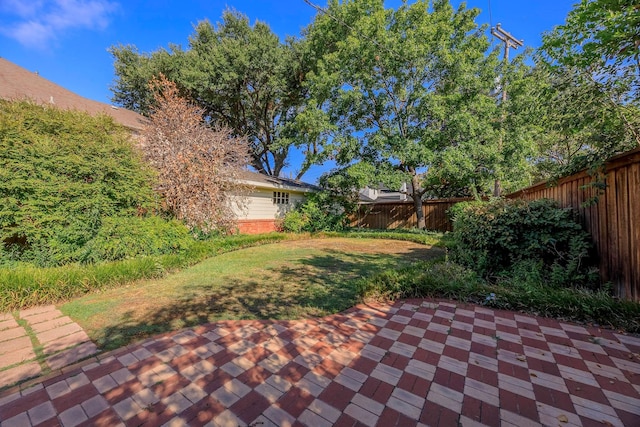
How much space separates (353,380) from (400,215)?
14.0 meters

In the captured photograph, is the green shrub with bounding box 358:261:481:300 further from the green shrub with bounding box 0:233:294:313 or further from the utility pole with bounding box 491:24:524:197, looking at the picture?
the utility pole with bounding box 491:24:524:197

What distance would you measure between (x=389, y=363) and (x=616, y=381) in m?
1.72

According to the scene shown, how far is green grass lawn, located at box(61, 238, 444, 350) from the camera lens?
10.9 feet

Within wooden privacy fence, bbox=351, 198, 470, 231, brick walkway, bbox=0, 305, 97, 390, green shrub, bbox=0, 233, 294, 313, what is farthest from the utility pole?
brick walkway, bbox=0, 305, 97, 390

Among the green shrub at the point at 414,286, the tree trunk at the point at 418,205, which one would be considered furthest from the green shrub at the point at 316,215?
the green shrub at the point at 414,286

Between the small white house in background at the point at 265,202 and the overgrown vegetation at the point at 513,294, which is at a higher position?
the small white house in background at the point at 265,202

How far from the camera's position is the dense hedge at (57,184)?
4992mm

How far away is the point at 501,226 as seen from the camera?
5.06 meters

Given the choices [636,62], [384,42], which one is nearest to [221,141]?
[384,42]

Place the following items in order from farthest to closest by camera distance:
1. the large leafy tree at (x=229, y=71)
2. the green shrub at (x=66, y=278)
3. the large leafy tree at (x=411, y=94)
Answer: the large leafy tree at (x=229, y=71) < the large leafy tree at (x=411, y=94) < the green shrub at (x=66, y=278)

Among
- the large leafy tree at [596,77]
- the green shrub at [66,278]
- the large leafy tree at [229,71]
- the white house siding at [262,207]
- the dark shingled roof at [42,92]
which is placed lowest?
the green shrub at [66,278]

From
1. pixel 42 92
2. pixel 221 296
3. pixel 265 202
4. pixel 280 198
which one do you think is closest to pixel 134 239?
pixel 221 296

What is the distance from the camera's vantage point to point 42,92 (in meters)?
11.1

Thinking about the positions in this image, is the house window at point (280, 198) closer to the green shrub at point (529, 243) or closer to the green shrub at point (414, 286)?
the green shrub at point (529, 243)
